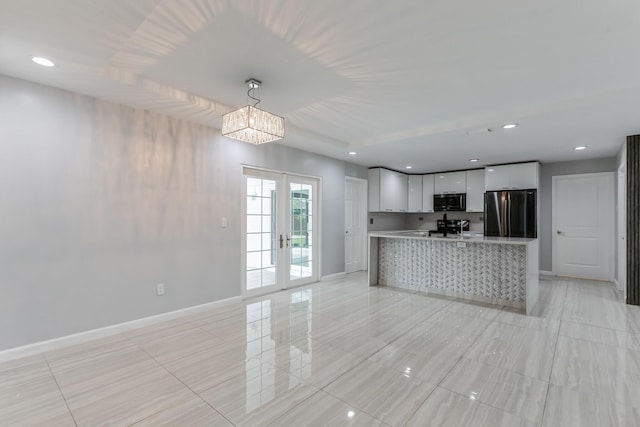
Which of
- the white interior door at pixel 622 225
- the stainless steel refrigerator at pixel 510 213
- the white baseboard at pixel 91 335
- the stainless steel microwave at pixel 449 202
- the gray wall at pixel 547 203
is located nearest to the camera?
the white baseboard at pixel 91 335

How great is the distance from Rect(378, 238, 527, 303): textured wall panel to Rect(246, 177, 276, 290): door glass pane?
6.64 ft

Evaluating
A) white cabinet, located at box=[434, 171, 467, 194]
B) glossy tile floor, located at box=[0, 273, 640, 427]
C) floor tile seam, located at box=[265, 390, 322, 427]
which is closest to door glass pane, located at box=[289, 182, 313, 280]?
glossy tile floor, located at box=[0, 273, 640, 427]

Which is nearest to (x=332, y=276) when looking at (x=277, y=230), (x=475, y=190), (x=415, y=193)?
(x=277, y=230)

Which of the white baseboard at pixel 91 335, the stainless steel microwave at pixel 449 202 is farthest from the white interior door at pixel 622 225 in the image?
the white baseboard at pixel 91 335

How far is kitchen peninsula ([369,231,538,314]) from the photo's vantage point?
4.13 m

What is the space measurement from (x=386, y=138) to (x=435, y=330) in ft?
9.52

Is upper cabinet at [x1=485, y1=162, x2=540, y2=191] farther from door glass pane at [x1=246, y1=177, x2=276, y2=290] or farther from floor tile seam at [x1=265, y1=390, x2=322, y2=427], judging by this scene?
floor tile seam at [x1=265, y1=390, x2=322, y2=427]

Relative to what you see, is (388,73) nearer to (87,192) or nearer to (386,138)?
(386,138)

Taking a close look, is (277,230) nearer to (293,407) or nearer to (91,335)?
(91,335)

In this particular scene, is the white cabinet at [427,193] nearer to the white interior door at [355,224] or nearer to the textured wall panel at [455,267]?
the white interior door at [355,224]

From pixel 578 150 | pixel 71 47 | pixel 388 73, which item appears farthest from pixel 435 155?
pixel 71 47

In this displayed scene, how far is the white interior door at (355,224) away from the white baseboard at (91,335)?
330 centimetres

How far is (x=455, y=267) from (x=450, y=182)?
331 cm

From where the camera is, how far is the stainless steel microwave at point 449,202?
7.10 meters
